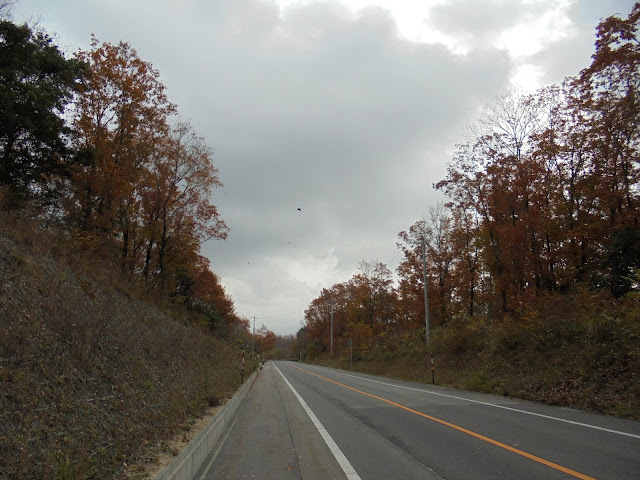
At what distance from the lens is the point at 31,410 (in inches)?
191

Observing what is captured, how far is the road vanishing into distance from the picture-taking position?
18.5 ft

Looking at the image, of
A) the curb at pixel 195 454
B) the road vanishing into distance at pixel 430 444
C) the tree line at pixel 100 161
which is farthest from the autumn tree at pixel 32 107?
the road vanishing into distance at pixel 430 444

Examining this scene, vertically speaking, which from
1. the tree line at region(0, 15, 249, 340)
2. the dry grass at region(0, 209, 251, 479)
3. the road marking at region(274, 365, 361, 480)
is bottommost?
the road marking at region(274, 365, 361, 480)

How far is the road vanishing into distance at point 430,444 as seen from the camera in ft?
18.5

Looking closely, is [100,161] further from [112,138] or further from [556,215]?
[556,215]

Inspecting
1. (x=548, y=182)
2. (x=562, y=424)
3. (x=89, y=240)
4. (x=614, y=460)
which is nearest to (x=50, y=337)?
(x=614, y=460)

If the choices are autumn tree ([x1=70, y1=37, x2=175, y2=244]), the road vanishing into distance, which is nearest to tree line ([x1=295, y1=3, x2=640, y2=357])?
the road vanishing into distance

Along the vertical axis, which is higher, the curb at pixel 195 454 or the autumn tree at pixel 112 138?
the autumn tree at pixel 112 138

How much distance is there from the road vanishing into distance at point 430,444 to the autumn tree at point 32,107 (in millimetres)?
12024

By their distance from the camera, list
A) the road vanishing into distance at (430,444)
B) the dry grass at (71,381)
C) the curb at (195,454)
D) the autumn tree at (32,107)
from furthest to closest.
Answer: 1. the autumn tree at (32,107)
2. the road vanishing into distance at (430,444)
3. the curb at (195,454)
4. the dry grass at (71,381)

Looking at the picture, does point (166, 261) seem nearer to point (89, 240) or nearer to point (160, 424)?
point (89, 240)

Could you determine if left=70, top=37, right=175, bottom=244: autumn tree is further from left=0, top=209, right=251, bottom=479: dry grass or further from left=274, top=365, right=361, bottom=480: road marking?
left=274, top=365, right=361, bottom=480: road marking

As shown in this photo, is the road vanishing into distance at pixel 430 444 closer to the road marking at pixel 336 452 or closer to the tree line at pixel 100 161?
the road marking at pixel 336 452

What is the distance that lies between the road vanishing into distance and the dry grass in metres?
1.27
